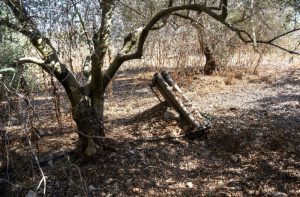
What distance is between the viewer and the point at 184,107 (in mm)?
6105

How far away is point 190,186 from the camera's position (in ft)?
15.6

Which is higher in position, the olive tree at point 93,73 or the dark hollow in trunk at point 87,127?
the olive tree at point 93,73

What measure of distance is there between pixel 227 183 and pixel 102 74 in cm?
205

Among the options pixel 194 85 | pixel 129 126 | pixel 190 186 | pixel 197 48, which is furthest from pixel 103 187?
pixel 197 48

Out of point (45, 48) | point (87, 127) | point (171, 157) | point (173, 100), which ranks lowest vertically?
point (171, 157)

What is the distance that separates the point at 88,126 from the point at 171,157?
1.24 m

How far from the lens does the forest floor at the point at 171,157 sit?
467cm

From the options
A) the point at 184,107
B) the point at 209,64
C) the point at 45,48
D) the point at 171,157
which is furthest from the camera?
the point at 209,64

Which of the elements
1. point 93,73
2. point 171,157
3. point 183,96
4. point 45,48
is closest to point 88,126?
point 93,73

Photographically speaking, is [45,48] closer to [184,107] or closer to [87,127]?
[87,127]

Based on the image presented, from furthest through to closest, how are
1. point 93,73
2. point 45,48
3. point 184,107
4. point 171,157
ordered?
point 184,107 → point 171,157 → point 93,73 → point 45,48

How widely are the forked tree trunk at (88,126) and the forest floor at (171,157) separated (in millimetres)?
150

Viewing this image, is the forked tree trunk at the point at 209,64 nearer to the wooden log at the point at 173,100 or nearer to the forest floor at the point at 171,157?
the forest floor at the point at 171,157

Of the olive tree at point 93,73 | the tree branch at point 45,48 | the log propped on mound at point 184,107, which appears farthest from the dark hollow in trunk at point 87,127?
the log propped on mound at point 184,107
